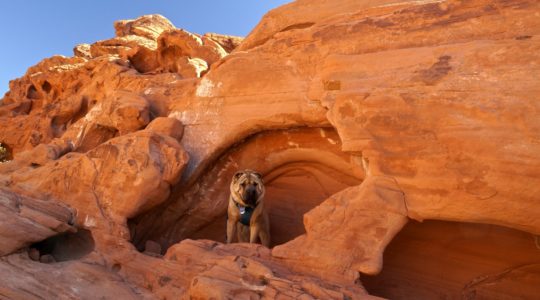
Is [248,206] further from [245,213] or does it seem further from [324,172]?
[324,172]

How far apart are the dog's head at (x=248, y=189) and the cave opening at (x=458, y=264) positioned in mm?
2023

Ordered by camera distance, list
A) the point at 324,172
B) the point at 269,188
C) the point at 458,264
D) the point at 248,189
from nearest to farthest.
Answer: the point at 458,264, the point at 248,189, the point at 324,172, the point at 269,188

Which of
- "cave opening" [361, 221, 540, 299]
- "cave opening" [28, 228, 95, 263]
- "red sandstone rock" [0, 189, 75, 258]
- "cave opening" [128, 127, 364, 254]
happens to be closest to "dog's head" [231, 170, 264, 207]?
"cave opening" [128, 127, 364, 254]

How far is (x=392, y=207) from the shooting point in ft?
12.3

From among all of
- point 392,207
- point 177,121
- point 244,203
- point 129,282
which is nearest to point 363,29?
point 392,207

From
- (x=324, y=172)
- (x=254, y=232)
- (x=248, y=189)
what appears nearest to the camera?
(x=248, y=189)

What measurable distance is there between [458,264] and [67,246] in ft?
18.6

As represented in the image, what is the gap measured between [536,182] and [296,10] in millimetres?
4835

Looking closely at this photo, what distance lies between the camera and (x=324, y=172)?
6.01 metres

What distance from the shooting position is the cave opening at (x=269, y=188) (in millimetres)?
5887

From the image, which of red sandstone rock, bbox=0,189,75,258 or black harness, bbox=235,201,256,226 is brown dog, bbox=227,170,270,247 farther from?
red sandstone rock, bbox=0,189,75,258

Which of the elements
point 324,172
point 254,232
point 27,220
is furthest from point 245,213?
point 27,220

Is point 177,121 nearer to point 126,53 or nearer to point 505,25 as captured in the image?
point 505,25

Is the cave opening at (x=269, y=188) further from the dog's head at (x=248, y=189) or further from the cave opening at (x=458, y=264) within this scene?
the cave opening at (x=458, y=264)
